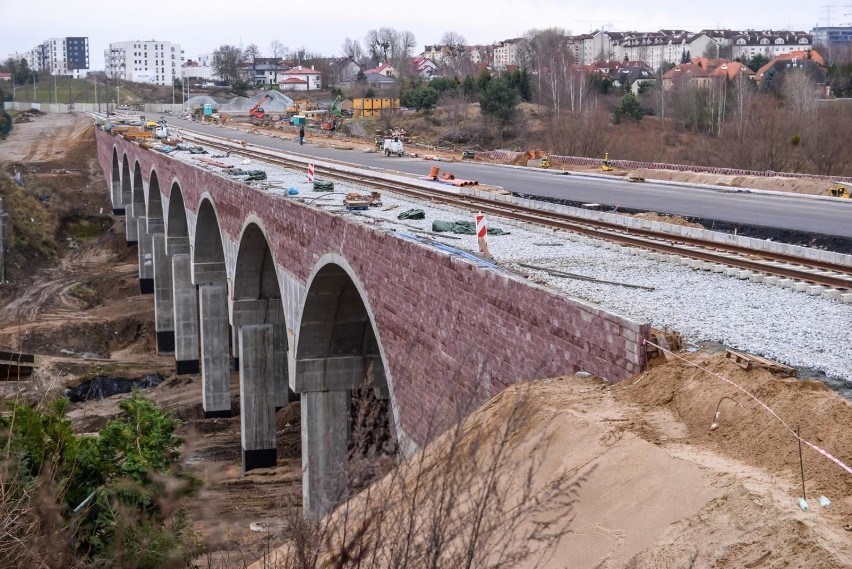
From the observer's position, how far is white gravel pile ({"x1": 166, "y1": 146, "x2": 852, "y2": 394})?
9266 millimetres

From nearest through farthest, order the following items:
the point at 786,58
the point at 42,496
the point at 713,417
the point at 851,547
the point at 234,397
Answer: the point at 851,547, the point at 42,496, the point at 713,417, the point at 234,397, the point at 786,58

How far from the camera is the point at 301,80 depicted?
16388 centimetres

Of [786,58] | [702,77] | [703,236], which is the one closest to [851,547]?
[703,236]

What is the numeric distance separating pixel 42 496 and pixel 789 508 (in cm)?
432

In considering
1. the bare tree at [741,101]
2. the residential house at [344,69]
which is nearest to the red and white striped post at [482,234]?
the bare tree at [741,101]

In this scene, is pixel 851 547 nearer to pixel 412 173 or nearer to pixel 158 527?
pixel 158 527

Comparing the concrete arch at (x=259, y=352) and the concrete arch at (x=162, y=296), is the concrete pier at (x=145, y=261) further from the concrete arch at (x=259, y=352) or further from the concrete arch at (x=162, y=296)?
the concrete arch at (x=259, y=352)

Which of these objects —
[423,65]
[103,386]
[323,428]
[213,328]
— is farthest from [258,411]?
[423,65]

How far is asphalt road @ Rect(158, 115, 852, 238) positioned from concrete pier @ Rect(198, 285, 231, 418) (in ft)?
27.7

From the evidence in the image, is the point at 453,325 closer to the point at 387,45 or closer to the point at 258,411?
the point at 258,411

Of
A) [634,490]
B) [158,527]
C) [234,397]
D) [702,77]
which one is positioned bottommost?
[234,397]

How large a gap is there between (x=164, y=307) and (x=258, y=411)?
1715 centimetres

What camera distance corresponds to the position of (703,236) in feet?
57.4

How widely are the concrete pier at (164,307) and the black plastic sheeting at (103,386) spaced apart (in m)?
5.75
